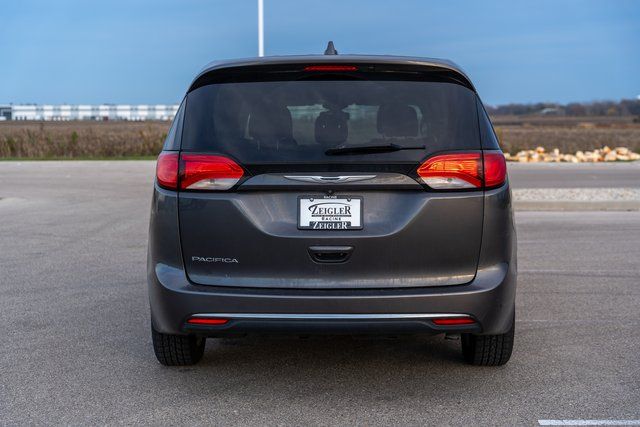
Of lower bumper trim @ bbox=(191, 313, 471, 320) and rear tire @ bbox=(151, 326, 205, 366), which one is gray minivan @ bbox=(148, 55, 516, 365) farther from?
rear tire @ bbox=(151, 326, 205, 366)

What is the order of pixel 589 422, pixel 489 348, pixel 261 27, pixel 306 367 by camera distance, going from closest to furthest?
pixel 589 422, pixel 489 348, pixel 306 367, pixel 261 27

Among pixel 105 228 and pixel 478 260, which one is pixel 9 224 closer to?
pixel 105 228

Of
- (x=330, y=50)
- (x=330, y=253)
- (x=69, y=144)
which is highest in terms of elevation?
(x=330, y=50)

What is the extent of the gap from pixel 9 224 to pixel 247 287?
960 centimetres

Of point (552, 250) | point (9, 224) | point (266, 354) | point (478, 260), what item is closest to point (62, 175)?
point (9, 224)

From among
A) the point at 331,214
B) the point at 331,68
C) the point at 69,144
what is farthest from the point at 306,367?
the point at 69,144

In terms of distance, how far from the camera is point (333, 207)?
15.0ft

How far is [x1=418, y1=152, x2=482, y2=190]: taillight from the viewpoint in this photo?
461cm

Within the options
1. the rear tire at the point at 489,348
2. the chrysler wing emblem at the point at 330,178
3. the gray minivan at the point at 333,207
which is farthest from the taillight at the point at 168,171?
the rear tire at the point at 489,348

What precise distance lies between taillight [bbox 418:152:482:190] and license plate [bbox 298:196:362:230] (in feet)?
1.26

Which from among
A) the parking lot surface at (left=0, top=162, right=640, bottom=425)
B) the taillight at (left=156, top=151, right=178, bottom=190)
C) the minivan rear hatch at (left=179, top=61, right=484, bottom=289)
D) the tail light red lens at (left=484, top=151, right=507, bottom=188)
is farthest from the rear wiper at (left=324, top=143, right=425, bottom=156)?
the parking lot surface at (left=0, top=162, right=640, bottom=425)

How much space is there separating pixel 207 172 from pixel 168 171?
263mm

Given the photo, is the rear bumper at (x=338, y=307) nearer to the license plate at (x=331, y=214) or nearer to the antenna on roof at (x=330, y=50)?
the license plate at (x=331, y=214)

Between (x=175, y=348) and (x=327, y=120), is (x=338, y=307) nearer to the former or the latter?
(x=327, y=120)
